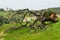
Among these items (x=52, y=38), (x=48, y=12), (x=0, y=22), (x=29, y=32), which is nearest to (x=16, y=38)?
(x=29, y=32)

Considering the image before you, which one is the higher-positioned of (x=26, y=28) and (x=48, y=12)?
(x=48, y=12)

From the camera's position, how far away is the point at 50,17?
103 feet

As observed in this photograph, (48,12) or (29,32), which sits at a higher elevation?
(48,12)

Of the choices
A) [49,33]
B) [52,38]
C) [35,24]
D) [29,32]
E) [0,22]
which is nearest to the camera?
[52,38]

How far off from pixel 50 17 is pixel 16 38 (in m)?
7.51

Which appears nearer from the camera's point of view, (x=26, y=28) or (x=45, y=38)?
(x=45, y=38)

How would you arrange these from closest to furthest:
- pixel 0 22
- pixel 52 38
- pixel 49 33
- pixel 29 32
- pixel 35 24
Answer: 1. pixel 52 38
2. pixel 49 33
3. pixel 29 32
4. pixel 35 24
5. pixel 0 22

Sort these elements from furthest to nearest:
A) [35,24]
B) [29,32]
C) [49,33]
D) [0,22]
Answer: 1. [0,22]
2. [35,24]
3. [29,32]
4. [49,33]

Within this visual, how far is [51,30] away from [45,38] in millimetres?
3660

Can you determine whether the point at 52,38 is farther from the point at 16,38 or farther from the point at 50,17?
the point at 50,17

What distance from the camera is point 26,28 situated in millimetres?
31094

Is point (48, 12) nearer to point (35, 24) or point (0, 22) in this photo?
point (35, 24)

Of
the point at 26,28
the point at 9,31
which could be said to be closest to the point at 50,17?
the point at 26,28

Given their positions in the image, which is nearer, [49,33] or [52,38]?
[52,38]
